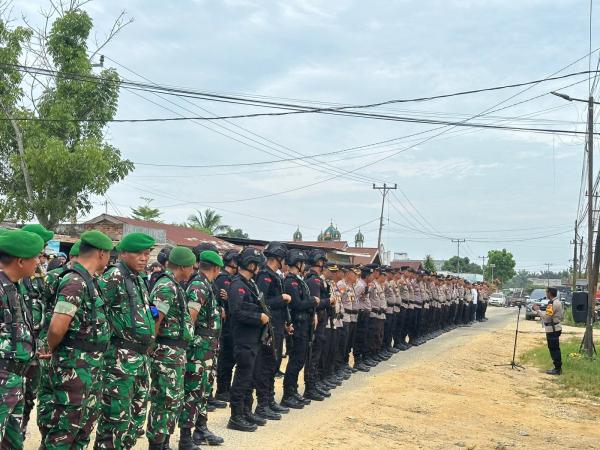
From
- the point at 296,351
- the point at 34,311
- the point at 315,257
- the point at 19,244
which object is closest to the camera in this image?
the point at 19,244

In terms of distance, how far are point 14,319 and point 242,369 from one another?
337 cm

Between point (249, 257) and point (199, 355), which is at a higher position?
point (249, 257)

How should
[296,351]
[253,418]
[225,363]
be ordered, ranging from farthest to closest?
[225,363] → [296,351] → [253,418]

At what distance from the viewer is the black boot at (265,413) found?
23.8 feet

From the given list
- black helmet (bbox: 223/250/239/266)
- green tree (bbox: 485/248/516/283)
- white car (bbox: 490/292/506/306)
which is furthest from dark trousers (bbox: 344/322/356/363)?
green tree (bbox: 485/248/516/283)

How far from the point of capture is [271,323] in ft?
23.8

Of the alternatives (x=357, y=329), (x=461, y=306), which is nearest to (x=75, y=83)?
(x=357, y=329)

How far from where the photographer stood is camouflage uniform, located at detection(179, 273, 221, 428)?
222 inches

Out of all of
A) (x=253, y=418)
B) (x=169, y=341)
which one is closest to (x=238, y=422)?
(x=253, y=418)

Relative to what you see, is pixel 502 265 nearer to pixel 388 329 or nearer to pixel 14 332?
pixel 388 329

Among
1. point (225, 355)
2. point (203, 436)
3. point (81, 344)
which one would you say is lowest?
point (203, 436)

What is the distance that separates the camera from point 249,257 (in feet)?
21.7

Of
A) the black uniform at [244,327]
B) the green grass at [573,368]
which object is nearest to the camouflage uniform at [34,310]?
the black uniform at [244,327]

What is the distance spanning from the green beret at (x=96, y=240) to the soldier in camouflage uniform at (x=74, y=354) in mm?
162
